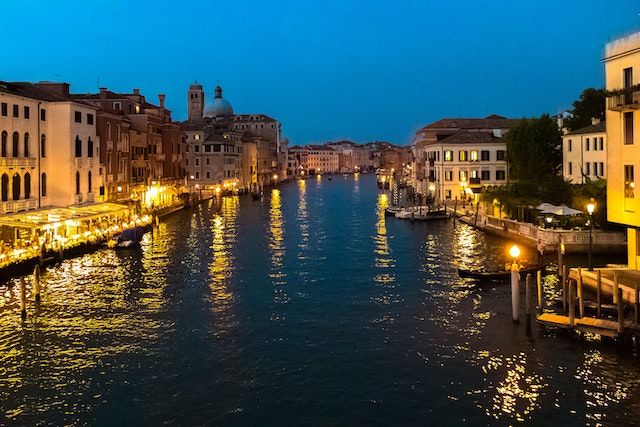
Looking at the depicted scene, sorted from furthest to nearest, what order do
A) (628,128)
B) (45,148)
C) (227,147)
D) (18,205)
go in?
(227,147) → (45,148) → (18,205) → (628,128)

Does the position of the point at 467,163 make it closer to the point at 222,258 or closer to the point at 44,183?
the point at 222,258

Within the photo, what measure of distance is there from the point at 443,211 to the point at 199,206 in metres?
32.5

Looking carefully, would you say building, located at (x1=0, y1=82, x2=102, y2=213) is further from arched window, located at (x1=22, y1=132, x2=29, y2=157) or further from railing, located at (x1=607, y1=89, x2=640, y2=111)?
railing, located at (x1=607, y1=89, x2=640, y2=111)

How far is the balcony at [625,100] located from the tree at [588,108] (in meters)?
41.6

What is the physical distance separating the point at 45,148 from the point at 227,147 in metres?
68.0

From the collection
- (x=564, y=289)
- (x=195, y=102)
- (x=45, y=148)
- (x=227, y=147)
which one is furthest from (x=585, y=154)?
(x=195, y=102)

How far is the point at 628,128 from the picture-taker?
A: 24547 mm

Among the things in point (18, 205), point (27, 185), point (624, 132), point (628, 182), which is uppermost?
point (624, 132)

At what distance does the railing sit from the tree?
4156cm

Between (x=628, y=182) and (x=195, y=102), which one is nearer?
(x=628, y=182)

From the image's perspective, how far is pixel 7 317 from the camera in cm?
2325

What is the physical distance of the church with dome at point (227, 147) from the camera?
108 metres

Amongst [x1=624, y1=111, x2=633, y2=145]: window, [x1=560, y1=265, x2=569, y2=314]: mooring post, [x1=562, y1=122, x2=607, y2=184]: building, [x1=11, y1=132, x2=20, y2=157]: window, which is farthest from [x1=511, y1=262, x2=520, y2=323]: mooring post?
[x1=11, y1=132, x2=20, y2=157]: window

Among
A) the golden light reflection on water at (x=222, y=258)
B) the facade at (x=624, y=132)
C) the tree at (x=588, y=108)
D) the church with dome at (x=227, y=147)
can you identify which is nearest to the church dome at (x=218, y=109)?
the church with dome at (x=227, y=147)
